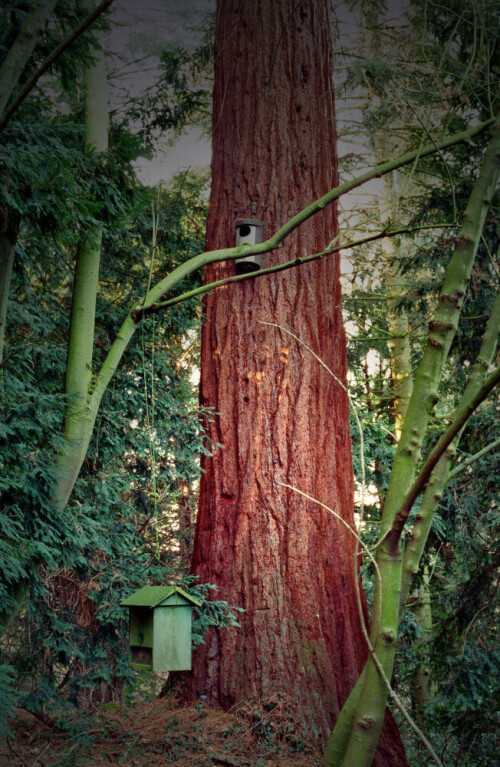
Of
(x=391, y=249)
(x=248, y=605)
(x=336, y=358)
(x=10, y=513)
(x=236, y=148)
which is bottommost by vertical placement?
(x=248, y=605)

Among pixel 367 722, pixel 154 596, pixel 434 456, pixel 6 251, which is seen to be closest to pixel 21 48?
pixel 6 251

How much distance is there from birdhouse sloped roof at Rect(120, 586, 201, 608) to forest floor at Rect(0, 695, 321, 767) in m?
0.91

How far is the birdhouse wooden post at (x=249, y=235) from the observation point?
4832 millimetres

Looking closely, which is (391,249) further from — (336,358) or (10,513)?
(10,513)

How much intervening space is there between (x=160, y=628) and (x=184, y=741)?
3.40 ft

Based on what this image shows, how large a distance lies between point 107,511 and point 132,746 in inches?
54.7

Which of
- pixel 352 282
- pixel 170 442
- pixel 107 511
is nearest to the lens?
pixel 107 511

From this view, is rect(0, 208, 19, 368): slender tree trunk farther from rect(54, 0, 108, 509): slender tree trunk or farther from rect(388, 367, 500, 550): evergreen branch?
rect(388, 367, 500, 550): evergreen branch

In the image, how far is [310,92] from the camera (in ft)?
17.4

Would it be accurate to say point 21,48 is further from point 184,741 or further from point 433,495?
point 184,741

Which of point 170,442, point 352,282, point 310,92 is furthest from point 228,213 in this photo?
point 352,282

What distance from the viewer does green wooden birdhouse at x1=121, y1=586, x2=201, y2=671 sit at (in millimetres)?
3199

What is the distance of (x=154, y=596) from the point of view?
10.6 feet

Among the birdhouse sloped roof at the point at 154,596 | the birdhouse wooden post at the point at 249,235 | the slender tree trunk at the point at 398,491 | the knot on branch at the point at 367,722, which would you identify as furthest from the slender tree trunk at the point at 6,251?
the knot on branch at the point at 367,722
